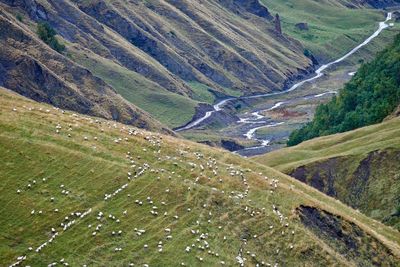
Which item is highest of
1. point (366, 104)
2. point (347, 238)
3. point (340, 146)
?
point (347, 238)

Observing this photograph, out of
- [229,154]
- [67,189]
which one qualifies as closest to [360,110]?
[229,154]

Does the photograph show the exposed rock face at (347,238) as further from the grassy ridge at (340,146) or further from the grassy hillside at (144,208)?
the grassy ridge at (340,146)

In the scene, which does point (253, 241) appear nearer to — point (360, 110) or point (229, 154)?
point (229, 154)

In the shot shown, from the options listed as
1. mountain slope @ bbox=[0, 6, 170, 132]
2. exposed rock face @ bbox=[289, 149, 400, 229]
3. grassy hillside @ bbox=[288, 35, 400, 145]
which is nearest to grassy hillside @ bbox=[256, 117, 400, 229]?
exposed rock face @ bbox=[289, 149, 400, 229]

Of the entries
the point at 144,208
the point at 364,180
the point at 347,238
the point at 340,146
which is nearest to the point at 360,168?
A: the point at 364,180

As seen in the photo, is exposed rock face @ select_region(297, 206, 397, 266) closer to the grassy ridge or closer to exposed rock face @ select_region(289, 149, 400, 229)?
exposed rock face @ select_region(289, 149, 400, 229)

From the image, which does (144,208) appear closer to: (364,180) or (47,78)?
(364,180)
